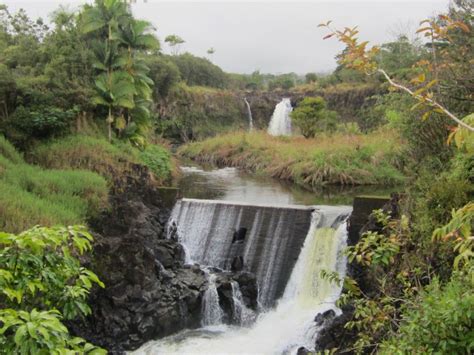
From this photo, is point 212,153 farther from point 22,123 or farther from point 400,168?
point 22,123

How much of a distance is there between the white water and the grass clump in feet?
9.22

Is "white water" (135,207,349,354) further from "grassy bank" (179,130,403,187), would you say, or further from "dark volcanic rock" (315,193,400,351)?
"grassy bank" (179,130,403,187)

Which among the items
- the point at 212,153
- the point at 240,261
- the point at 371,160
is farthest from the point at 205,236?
the point at 212,153

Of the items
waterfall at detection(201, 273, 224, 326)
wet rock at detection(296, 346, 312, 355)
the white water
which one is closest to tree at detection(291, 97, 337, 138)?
the white water

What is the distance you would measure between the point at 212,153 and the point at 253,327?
16.0m

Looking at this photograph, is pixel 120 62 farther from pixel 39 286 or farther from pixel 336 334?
pixel 39 286

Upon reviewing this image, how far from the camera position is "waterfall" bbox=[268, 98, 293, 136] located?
31141mm

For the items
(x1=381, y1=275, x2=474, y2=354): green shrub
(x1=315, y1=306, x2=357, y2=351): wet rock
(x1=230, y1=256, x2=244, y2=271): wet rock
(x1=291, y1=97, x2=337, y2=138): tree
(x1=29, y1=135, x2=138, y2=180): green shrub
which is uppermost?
(x1=291, y1=97, x2=337, y2=138): tree

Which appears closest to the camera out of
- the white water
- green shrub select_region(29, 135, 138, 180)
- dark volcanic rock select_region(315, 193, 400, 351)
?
dark volcanic rock select_region(315, 193, 400, 351)

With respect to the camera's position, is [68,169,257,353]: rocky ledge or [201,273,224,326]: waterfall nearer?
[68,169,257,353]: rocky ledge

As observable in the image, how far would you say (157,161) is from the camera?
15578mm

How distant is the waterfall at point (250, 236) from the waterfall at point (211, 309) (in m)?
0.97

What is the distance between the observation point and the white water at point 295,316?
8055mm

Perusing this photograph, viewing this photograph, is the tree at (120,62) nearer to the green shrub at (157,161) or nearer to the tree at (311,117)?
the green shrub at (157,161)
